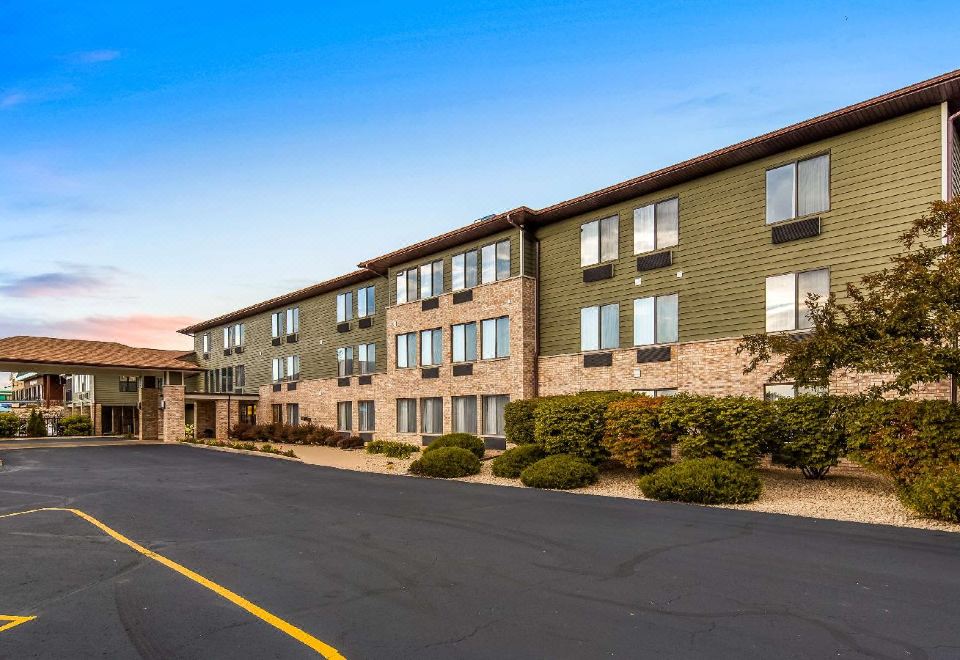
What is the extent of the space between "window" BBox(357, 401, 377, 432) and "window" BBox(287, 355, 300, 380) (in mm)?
7788

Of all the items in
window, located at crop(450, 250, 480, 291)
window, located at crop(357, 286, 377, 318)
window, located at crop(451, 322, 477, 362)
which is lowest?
window, located at crop(451, 322, 477, 362)

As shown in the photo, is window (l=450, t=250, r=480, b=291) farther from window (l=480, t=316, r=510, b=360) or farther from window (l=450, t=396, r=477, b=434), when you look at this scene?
window (l=450, t=396, r=477, b=434)

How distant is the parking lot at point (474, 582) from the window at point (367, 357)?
21.3 meters

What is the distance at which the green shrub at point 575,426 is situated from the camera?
17766 millimetres

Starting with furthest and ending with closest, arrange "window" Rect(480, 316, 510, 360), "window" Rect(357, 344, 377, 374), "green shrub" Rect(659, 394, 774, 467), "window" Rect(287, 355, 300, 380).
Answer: "window" Rect(287, 355, 300, 380), "window" Rect(357, 344, 377, 374), "window" Rect(480, 316, 510, 360), "green shrub" Rect(659, 394, 774, 467)

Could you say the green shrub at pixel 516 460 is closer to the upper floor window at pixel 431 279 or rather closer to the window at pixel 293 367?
the upper floor window at pixel 431 279

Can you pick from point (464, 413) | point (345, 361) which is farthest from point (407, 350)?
point (345, 361)

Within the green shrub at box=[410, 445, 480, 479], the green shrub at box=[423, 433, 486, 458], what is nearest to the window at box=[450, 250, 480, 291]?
the green shrub at box=[423, 433, 486, 458]

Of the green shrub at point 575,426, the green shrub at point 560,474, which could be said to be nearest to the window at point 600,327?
the green shrub at point 575,426

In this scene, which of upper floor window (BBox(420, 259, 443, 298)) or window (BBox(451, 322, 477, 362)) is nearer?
window (BBox(451, 322, 477, 362))

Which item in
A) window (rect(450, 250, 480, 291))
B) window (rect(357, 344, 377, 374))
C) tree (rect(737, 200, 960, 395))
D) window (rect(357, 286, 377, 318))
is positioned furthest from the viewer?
window (rect(357, 286, 377, 318))

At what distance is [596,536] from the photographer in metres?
10.3

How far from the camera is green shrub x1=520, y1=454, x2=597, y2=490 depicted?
16203mm

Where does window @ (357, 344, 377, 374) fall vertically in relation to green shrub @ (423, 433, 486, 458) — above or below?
above
